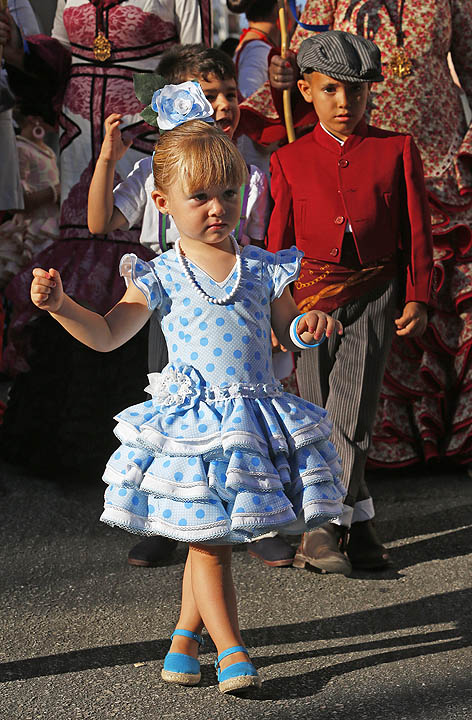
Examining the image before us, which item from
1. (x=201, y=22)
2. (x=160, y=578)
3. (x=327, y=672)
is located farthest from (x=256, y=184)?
(x=327, y=672)

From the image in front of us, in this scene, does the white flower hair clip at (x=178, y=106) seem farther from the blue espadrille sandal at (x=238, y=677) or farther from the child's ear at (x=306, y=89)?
the blue espadrille sandal at (x=238, y=677)

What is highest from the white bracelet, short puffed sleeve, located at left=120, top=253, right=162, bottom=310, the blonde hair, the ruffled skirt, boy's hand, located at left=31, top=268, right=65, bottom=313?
the blonde hair

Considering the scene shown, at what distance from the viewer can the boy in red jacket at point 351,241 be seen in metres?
3.11

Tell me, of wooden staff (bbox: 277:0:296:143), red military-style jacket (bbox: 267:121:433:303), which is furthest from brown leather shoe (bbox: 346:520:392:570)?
wooden staff (bbox: 277:0:296:143)

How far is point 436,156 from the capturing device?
3900mm

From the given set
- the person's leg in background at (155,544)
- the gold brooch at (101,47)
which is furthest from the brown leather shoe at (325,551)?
the gold brooch at (101,47)

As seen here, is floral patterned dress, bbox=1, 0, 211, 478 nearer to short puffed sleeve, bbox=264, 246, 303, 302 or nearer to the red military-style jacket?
the red military-style jacket

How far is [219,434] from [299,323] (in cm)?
34

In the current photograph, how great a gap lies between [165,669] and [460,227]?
225 centimetres

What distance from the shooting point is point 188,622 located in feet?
7.97

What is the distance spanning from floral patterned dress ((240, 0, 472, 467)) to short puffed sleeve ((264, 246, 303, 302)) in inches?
55.8

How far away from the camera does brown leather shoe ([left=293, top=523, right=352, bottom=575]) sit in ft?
9.89

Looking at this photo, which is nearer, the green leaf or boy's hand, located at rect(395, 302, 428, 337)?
the green leaf

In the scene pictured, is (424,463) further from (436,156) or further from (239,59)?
(239,59)
